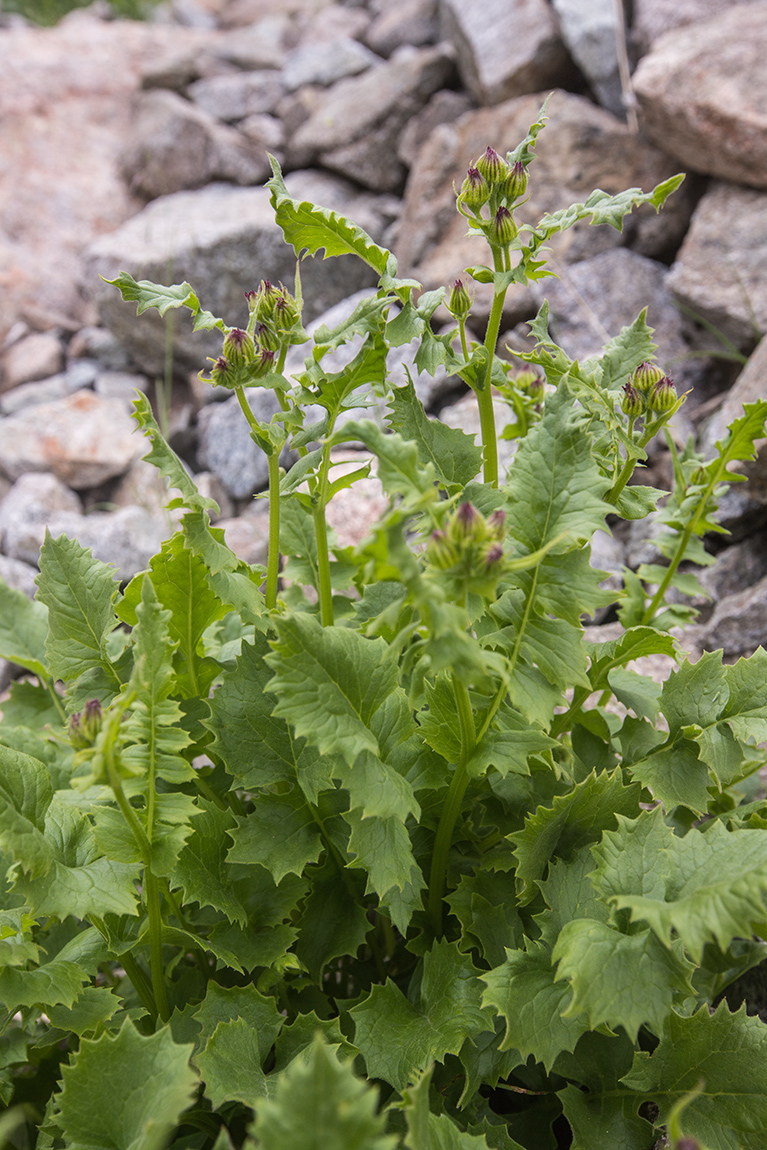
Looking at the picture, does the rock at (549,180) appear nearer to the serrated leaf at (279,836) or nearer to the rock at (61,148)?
the rock at (61,148)

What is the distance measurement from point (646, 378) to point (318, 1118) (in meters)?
1.12

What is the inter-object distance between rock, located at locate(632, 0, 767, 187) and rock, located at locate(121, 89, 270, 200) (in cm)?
286

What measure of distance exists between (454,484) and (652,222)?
3.23 meters

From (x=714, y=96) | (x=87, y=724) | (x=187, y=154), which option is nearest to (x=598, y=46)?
(x=714, y=96)

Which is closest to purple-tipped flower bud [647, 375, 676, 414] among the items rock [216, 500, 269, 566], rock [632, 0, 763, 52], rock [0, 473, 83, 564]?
rock [216, 500, 269, 566]

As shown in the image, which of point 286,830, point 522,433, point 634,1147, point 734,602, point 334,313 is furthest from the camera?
point 334,313

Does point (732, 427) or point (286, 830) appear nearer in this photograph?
point (286, 830)

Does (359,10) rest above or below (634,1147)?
above

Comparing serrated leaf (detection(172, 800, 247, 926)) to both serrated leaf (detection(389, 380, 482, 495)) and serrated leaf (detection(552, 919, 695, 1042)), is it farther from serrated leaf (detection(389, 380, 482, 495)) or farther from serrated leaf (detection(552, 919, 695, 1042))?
serrated leaf (detection(389, 380, 482, 495))

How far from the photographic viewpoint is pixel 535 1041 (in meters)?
1.17

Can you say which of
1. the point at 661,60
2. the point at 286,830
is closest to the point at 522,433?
the point at 286,830

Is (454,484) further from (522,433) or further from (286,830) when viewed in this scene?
(286,830)

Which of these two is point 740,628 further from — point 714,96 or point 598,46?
point 598,46

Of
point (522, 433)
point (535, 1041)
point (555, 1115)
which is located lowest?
point (555, 1115)
